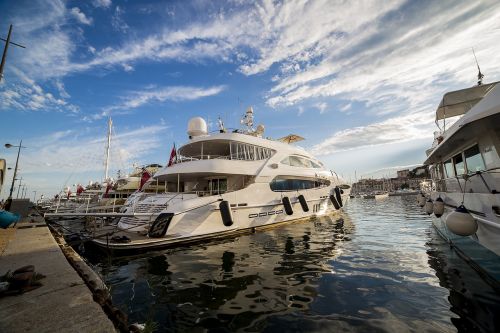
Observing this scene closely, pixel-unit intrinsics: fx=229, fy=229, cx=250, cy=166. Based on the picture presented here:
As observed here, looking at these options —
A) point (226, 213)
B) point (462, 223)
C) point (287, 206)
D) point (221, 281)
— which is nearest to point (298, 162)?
point (287, 206)

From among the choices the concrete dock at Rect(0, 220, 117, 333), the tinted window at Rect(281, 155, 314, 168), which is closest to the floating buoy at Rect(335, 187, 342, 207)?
the tinted window at Rect(281, 155, 314, 168)

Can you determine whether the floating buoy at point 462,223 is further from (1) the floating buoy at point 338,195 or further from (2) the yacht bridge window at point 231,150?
(1) the floating buoy at point 338,195

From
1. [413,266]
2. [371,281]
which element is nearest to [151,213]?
[371,281]

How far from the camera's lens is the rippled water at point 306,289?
A: 4.13m

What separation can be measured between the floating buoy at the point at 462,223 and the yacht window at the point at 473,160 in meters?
1.69

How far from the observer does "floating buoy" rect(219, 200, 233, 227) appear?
A: 10.9 metres

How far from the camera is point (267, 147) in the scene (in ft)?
50.4

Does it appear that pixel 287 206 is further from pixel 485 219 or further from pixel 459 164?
pixel 485 219

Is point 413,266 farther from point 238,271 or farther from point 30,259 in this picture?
point 30,259

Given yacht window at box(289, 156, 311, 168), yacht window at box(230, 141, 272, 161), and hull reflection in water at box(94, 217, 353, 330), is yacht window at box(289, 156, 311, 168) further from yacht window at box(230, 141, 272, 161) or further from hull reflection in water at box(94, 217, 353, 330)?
hull reflection in water at box(94, 217, 353, 330)

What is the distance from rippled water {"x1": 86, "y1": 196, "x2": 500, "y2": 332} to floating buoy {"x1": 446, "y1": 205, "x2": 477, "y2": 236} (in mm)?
1244

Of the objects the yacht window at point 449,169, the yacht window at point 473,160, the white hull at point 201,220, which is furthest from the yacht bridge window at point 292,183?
the yacht window at point 473,160

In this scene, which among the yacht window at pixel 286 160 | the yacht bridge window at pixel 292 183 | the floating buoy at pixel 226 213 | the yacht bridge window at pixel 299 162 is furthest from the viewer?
the yacht bridge window at pixel 299 162

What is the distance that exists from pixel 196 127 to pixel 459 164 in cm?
1393
